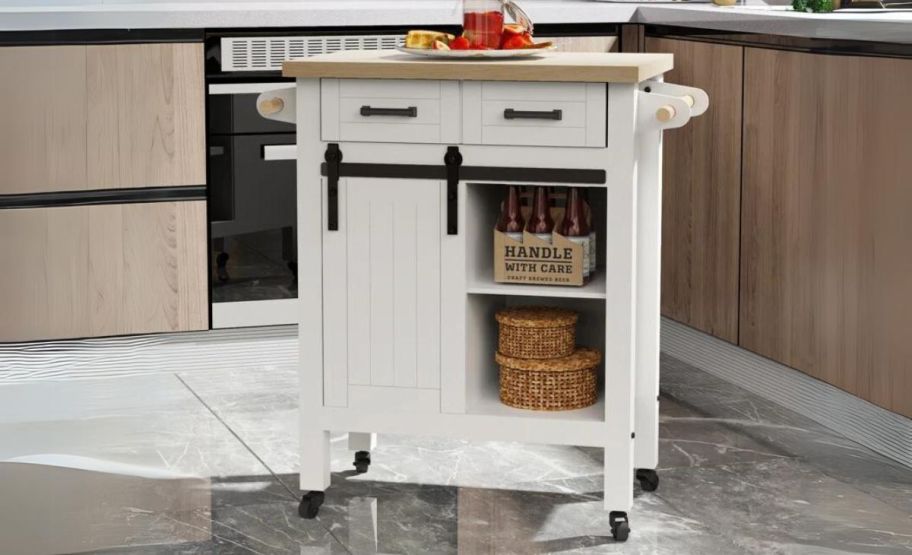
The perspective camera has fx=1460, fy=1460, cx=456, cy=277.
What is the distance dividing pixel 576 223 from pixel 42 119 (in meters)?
1.59

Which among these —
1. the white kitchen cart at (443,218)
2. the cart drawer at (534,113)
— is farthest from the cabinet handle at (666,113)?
the cart drawer at (534,113)

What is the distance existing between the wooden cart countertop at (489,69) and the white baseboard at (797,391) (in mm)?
955

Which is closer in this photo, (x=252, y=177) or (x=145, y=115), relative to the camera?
(x=145, y=115)

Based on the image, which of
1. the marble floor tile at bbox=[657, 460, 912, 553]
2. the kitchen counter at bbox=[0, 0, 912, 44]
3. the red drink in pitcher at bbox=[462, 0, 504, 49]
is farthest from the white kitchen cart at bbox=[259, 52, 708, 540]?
the kitchen counter at bbox=[0, 0, 912, 44]

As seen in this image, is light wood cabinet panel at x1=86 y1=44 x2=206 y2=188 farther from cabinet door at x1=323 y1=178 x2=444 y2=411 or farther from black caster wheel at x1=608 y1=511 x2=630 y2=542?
black caster wheel at x1=608 y1=511 x2=630 y2=542

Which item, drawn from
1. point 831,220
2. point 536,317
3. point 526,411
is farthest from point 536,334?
point 831,220

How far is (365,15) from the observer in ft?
12.8

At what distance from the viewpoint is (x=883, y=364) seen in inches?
121

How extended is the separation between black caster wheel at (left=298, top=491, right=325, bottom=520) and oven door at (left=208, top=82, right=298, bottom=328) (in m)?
1.20

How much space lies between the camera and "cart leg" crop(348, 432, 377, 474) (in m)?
3.12

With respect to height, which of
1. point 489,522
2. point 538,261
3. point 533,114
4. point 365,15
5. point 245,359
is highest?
point 365,15

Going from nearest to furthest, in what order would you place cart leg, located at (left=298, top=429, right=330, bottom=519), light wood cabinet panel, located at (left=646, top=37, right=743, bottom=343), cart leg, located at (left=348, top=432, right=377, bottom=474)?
1. cart leg, located at (left=298, top=429, right=330, bottom=519)
2. cart leg, located at (left=348, top=432, right=377, bottom=474)
3. light wood cabinet panel, located at (left=646, top=37, right=743, bottom=343)

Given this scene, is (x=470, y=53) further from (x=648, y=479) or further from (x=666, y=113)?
(x=648, y=479)

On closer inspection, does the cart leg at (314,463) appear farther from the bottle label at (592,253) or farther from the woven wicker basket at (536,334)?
the bottle label at (592,253)
